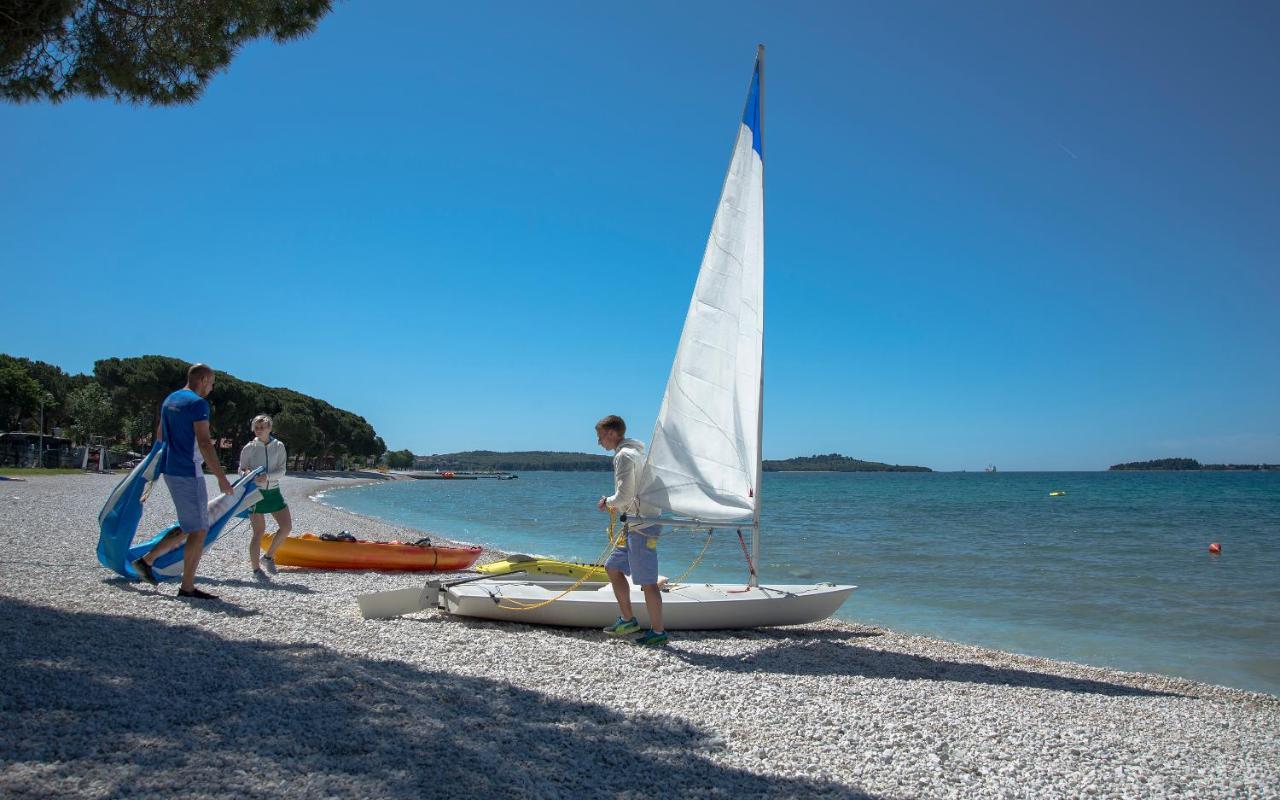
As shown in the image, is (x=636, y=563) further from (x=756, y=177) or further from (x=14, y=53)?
(x=14, y=53)

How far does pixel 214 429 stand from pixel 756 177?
61.7m

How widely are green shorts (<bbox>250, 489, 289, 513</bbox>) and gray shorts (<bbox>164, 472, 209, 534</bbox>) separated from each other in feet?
6.55

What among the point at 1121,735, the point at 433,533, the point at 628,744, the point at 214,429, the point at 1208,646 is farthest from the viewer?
the point at 214,429

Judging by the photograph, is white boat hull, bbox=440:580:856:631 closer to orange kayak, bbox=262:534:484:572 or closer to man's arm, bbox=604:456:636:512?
man's arm, bbox=604:456:636:512

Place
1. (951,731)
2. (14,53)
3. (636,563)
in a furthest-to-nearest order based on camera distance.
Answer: (636,563) → (14,53) → (951,731)

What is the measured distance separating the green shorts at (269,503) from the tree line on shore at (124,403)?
35191 mm

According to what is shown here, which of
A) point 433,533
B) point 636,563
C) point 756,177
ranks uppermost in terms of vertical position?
point 756,177

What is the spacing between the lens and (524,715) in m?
4.31

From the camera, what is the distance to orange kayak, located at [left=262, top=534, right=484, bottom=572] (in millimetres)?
10641

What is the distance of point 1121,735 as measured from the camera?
16.4 ft

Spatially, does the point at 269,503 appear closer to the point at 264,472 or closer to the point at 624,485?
the point at 264,472

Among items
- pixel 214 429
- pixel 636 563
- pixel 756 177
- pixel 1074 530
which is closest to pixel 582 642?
pixel 636 563

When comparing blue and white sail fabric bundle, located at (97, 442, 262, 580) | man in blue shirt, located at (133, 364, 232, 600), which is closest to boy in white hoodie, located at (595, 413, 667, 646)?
man in blue shirt, located at (133, 364, 232, 600)

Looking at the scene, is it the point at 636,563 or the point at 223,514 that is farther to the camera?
the point at 223,514
